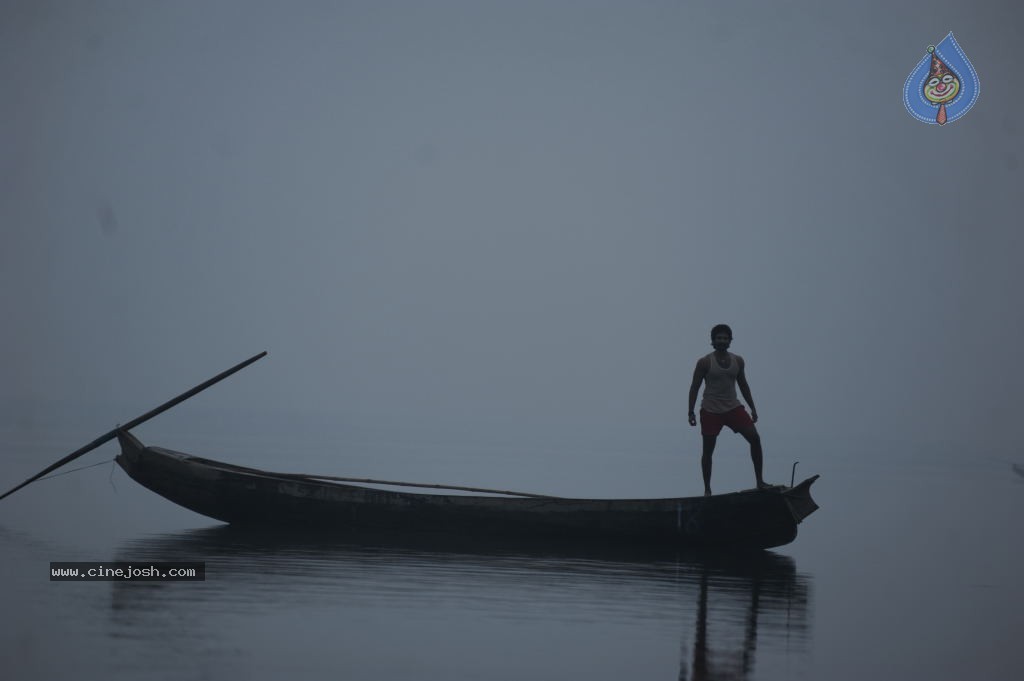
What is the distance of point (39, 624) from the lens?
7.75 metres

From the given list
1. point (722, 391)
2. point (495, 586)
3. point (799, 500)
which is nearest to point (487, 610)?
point (495, 586)

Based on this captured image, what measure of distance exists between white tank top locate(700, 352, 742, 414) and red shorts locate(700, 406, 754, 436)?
7 centimetres

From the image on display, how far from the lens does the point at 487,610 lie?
893cm

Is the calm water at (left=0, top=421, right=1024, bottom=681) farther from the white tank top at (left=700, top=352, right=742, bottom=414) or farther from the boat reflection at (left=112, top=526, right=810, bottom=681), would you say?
the white tank top at (left=700, top=352, right=742, bottom=414)

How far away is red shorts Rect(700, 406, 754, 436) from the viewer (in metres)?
12.0

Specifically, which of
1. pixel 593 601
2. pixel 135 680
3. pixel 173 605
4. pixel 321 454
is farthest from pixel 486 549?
pixel 321 454

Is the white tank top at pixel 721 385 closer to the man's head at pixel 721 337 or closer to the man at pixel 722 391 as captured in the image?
the man at pixel 722 391

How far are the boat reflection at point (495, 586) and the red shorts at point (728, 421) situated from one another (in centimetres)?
144

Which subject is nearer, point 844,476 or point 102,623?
point 102,623

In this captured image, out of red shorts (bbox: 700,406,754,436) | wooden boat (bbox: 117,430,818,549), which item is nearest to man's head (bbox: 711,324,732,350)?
red shorts (bbox: 700,406,754,436)

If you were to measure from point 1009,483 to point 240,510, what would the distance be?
30.9 m

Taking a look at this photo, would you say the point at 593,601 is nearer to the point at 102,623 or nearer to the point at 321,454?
the point at 102,623

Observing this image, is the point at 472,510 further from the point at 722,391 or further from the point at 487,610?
the point at 487,610

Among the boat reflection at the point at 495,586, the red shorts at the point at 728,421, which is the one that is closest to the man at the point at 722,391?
the red shorts at the point at 728,421
